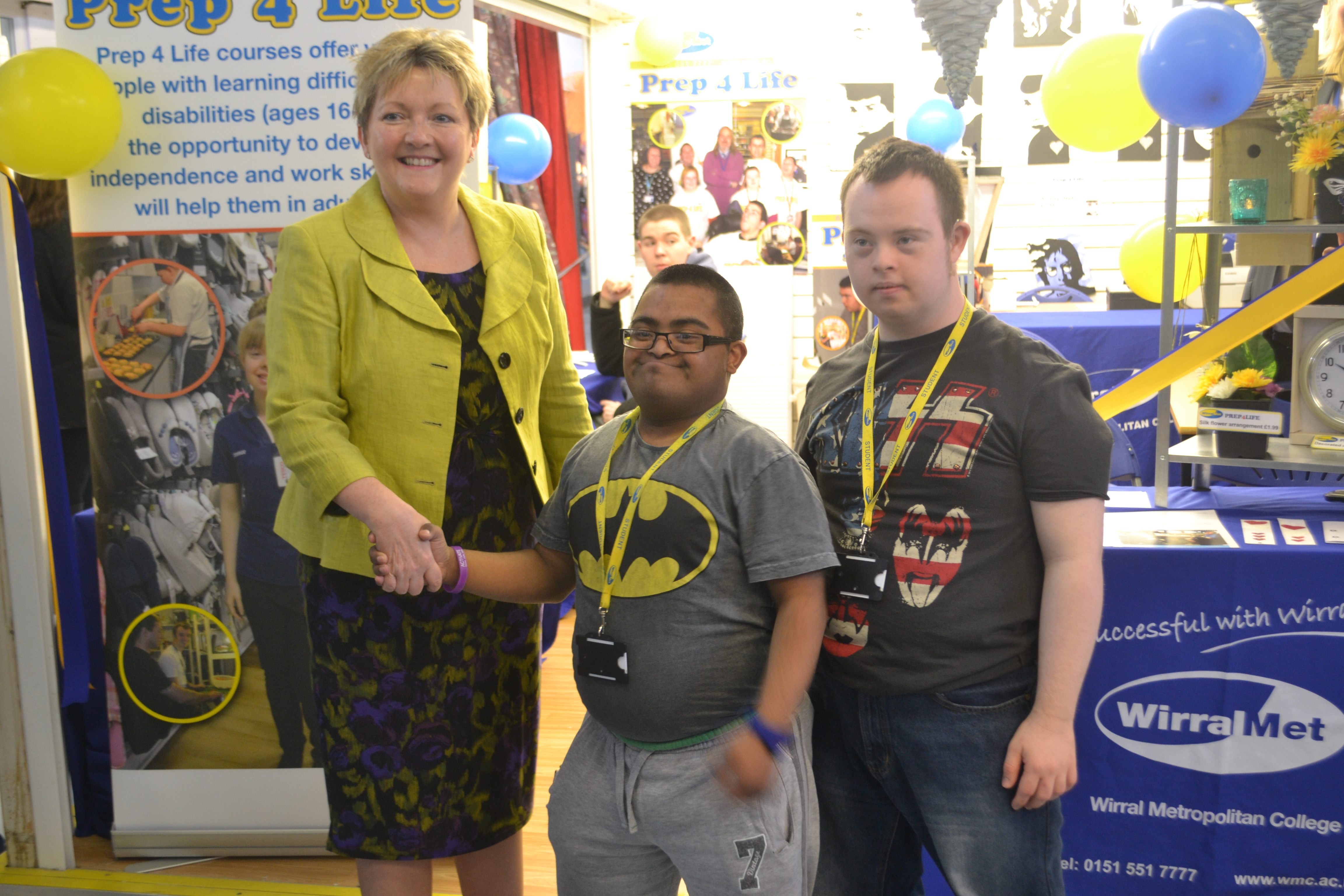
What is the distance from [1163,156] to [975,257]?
183 cm

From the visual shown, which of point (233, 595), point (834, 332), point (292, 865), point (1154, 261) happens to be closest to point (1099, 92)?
point (1154, 261)

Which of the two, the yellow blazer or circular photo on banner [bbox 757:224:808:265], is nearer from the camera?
the yellow blazer

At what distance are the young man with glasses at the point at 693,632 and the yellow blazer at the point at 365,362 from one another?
0.70 feet

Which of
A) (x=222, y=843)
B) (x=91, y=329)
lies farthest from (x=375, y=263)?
(x=222, y=843)

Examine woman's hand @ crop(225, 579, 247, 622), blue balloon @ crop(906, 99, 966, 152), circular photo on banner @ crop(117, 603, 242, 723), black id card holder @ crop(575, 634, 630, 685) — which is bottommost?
circular photo on banner @ crop(117, 603, 242, 723)

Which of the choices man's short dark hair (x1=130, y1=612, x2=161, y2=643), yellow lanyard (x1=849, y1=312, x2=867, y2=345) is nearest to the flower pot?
man's short dark hair (x1=130, y1=612, x2=161, y2=643)

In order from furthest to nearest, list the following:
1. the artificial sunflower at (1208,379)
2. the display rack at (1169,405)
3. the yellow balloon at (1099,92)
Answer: the yellow balloon at (1099,92) < the artificial sunflower at (1208,379) < the display rack at (1169,405)

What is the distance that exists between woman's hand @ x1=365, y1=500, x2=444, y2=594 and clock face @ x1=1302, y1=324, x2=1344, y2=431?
1862 millimetres

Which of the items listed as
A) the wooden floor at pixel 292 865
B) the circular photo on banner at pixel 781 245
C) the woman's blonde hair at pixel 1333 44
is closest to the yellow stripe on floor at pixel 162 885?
the wooden floor at pixel 292 865

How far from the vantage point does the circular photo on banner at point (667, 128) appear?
22.8ft

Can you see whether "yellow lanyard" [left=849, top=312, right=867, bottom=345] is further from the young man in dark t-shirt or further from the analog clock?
the young man in dark t-shirt

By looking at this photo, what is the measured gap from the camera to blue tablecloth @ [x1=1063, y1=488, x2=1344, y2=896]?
1.83 metres

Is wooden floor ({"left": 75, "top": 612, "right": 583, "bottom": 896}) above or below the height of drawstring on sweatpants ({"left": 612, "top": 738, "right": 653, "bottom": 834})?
below

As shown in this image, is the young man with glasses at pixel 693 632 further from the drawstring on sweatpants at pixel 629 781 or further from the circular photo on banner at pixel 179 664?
the circular photo on banner at pixel 179 664
